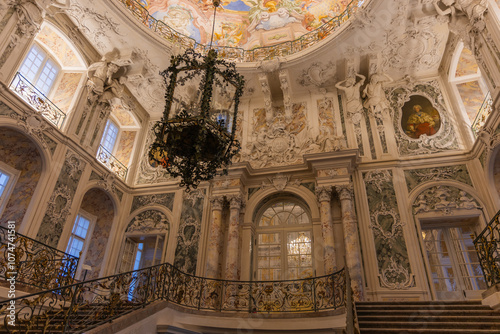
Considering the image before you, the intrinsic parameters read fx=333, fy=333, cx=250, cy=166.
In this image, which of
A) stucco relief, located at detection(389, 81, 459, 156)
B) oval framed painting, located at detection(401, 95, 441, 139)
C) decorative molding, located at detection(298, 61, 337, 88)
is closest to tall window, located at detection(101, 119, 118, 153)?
decorative molding, located at detection(298, 61, 337, 88)

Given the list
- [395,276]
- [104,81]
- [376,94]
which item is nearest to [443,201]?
[395,276]

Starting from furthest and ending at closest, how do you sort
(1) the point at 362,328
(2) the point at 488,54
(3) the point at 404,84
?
1. (3) the point at 404,84
2. (2) the point at 488,54
3. (1) the point at 362,328

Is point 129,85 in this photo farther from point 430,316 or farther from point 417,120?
point 430,316

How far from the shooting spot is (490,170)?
7.61m

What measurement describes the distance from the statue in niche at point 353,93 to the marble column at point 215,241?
15.4 ft

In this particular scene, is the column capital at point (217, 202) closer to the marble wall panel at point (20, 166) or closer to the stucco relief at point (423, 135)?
the marble wall panel at point (20, 166)

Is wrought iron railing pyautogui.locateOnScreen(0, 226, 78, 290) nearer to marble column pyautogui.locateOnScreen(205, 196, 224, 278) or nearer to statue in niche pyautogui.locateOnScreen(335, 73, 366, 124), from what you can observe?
marble column pyautogui.locateOnScreen(205, 196, 224, 278)

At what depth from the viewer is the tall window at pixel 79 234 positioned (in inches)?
363

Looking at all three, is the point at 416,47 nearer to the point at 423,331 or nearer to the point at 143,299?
the point at 423,331

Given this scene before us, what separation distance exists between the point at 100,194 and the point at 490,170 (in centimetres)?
1028

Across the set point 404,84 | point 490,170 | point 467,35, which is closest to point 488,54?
point 467,35

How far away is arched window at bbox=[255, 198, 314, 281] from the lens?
8453mm

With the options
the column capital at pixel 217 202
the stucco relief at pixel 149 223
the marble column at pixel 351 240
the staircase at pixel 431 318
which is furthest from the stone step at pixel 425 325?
the stucco relief at pixel 149 223

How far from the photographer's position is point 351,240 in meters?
7.84
